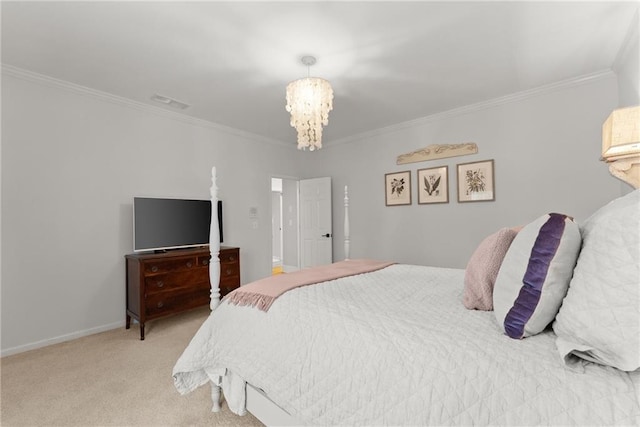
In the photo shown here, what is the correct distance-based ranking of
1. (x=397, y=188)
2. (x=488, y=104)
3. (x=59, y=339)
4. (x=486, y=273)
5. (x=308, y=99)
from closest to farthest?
(x=486, y=273) → (x=308, y=99) → (x=59, y=339) → (x=488, y=104) → (x=397, y=188)

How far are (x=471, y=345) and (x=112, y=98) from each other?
4009mm

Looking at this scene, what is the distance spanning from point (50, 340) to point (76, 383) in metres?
1.09

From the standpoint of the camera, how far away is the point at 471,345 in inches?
40.2

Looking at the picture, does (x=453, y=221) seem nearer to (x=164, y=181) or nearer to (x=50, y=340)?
(x=164, y=181)

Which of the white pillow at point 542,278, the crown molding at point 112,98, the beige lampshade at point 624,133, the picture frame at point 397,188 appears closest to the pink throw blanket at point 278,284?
the white pillow at point 542,278

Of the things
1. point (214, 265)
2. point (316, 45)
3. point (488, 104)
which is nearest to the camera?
point (214, 265)

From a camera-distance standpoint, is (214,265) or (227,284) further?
(227,284)

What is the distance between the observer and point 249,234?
188 inches

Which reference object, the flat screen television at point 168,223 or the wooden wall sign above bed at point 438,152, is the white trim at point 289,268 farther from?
the wooden wall sign above bed at point 438,152

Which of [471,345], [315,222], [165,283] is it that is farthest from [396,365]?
[315,222]

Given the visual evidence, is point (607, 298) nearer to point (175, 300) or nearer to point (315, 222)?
point (175, 300)

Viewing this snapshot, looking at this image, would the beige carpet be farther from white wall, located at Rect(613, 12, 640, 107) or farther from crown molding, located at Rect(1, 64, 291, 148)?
white wall, located at Rect(613, 12, 640, 107)

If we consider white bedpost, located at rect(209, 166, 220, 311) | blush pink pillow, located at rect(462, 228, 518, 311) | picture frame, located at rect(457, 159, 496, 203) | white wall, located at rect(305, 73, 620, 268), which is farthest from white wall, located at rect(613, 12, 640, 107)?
white bedpost, located at rect(209, 166, 220, 311)

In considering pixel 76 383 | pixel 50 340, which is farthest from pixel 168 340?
pixel 50 340
